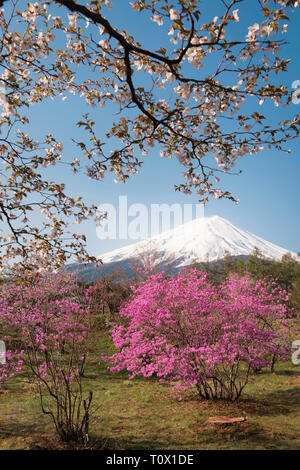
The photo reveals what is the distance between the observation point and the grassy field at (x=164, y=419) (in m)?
6.21

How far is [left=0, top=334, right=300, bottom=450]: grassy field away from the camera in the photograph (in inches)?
245

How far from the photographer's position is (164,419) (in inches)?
320

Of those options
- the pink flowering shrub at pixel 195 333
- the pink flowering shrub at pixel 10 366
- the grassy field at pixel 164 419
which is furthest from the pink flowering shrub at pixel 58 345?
the pink flowering shrub at pixel 195 333

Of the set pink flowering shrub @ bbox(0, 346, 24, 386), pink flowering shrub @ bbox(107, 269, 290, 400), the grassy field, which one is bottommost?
the grassy field

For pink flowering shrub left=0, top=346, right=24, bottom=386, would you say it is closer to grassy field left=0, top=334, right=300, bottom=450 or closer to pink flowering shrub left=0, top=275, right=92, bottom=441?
pink flowering shrub left=0, top=275, right=92, bottom=441

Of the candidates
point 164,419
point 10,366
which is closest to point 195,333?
point 164,419

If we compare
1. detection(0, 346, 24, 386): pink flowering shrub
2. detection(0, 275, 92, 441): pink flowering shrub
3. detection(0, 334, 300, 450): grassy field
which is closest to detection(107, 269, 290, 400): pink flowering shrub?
detection(0, 334, 300, 450): grassy field

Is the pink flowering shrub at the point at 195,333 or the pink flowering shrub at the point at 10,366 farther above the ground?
the pink flowering shrub at the point at 195,333

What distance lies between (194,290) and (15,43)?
7635mm

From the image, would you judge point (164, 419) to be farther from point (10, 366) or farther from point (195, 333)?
point (10, 366)

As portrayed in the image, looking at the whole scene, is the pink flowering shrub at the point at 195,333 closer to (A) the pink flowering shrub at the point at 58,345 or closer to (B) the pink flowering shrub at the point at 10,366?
(A) the pink flowering shrub at the point at 58,345

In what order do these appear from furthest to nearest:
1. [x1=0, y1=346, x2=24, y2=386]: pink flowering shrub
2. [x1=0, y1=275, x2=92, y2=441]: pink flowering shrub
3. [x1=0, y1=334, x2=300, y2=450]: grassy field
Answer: [x1=0, y1=346, x2=24, y2=386]: pink flowering shrub < [x1=0, y1=334, x2=300, y2=450]: grassy field < [x1=0, y1=275, x2=92, y2=441]: pink flowering shrub
